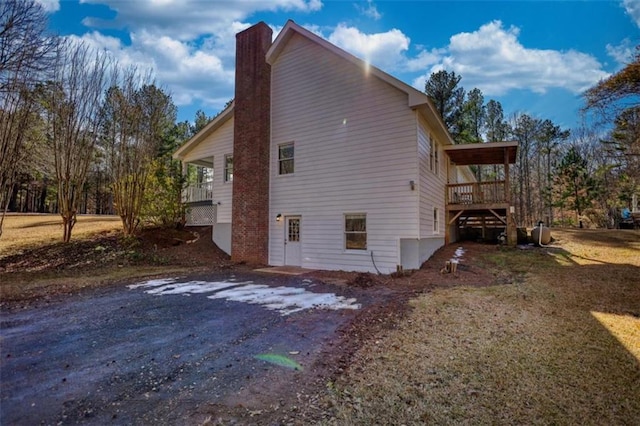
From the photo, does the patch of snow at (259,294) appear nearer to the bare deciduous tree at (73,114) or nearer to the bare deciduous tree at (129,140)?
the bare deciduous tree at (129,140)

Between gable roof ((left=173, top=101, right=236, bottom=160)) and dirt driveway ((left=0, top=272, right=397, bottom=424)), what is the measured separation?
32.3 ft

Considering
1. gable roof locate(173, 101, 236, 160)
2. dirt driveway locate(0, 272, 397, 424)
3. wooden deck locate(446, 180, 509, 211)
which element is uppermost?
gable roof locate(173, 101, 236, 160)

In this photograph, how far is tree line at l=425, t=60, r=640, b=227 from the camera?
41.5 feet

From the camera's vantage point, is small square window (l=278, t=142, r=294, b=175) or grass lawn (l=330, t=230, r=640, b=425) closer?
grass lawn (l=330, t=230, r=640, b=425)

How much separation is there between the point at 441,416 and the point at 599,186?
106 feet

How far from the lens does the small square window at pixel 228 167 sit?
1500cm

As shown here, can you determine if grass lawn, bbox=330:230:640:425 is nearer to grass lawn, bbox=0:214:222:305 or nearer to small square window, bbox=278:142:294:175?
small square window, bbox=278:142:294:175

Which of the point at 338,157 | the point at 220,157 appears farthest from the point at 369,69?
the point at 220,157

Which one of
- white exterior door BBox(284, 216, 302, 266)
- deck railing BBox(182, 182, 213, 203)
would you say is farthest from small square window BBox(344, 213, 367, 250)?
deck railing BBox(182, 182, 213, 203)

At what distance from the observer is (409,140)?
1015 centimetres

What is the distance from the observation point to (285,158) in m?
12.9

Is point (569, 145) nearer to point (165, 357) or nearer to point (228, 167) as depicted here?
point (228, 167)

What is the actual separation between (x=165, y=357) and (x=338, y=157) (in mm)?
8681

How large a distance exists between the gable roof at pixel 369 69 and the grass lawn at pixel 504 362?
5.72 meters
